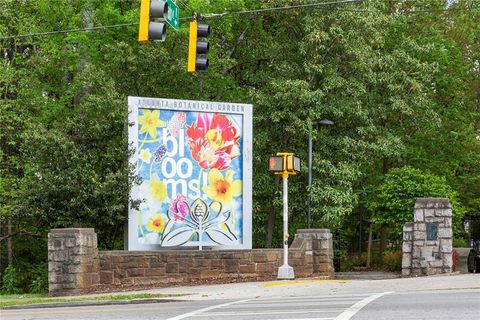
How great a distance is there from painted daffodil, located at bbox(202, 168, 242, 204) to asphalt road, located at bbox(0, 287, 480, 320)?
7.10 meters

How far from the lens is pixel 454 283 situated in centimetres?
1834

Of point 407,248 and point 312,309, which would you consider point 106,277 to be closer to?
point 407,248

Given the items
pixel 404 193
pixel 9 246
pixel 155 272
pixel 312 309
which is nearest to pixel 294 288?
pixel 155 272

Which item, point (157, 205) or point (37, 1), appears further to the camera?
point (37, 1)

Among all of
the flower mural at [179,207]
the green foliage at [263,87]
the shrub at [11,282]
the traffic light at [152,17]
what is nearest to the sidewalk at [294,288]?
the flower mural at [179,207]

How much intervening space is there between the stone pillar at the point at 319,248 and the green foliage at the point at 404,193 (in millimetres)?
8031

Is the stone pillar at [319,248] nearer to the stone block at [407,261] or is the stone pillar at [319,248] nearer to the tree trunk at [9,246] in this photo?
the stone block at [407,261]

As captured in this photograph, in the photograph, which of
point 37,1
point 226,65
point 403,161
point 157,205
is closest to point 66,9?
point 37,1

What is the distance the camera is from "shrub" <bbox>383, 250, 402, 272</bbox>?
35.0 m

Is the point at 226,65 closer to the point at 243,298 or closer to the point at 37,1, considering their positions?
the point at 37,1

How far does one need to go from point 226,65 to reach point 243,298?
1656 centimetres

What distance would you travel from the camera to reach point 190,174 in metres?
23.5

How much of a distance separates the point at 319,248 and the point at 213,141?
174 inches

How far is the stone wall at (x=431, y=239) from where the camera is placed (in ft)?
78.4
